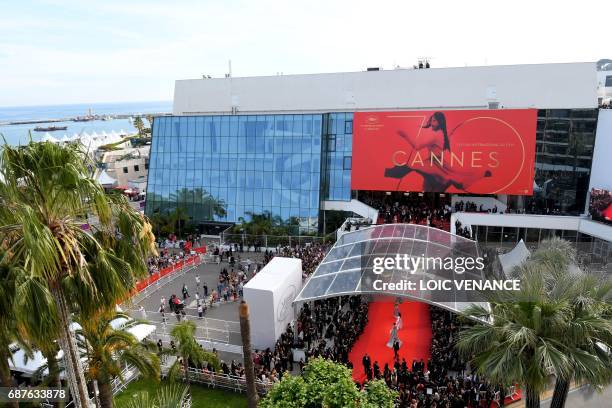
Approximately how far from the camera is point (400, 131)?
32.0 m

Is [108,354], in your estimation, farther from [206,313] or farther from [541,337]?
[206,313]

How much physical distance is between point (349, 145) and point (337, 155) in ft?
4.33

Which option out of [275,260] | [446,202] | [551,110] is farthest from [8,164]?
[551,110]

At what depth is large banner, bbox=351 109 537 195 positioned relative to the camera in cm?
3009

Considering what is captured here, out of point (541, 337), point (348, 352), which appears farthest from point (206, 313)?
point (541, 337)

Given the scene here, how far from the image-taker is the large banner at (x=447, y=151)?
3009 centimetres

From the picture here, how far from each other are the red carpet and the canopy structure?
113 inches

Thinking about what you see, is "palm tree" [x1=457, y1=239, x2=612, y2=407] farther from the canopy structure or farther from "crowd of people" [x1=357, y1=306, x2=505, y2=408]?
the canopy structure

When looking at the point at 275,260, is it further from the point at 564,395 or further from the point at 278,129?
the point at 278,129

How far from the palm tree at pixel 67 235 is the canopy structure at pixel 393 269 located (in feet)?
36.9

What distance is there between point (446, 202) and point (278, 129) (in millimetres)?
15503

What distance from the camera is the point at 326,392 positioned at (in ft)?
28.5

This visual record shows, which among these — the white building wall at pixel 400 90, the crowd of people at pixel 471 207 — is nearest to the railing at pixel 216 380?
the crowd of people at pixel 471 207

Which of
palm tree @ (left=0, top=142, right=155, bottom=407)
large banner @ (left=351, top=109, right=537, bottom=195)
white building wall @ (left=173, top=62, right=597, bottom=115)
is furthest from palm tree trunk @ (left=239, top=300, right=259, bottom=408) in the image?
white building wall @ (left=173, top=62, right=597, bottom=115)
